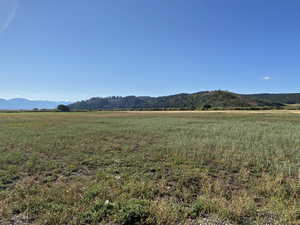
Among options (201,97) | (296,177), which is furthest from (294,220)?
(201,97)

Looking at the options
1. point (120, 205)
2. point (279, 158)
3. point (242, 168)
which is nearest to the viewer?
point (120, 205)

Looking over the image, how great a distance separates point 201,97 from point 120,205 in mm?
167430

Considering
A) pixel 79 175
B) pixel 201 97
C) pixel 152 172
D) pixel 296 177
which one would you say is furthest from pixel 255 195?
pixel 201 97

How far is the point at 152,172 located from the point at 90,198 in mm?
2876

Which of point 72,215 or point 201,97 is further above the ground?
point 201,97

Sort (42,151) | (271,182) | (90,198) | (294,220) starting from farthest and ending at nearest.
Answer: (42,151) → (271,182) → (90,198) → (294,220)

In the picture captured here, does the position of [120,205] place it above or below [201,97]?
below

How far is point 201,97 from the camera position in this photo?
6442 inches

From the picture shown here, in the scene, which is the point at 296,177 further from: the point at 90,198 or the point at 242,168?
the point at 90,198

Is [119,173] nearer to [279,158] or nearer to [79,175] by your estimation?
[79,175]

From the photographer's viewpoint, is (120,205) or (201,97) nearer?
(120,205)

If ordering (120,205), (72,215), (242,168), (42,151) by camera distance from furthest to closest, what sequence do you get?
(42,151), (242,168), (120,205), (72,215)

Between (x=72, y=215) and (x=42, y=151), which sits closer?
(x=72, y=215)

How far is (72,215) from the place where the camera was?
12.7ft
